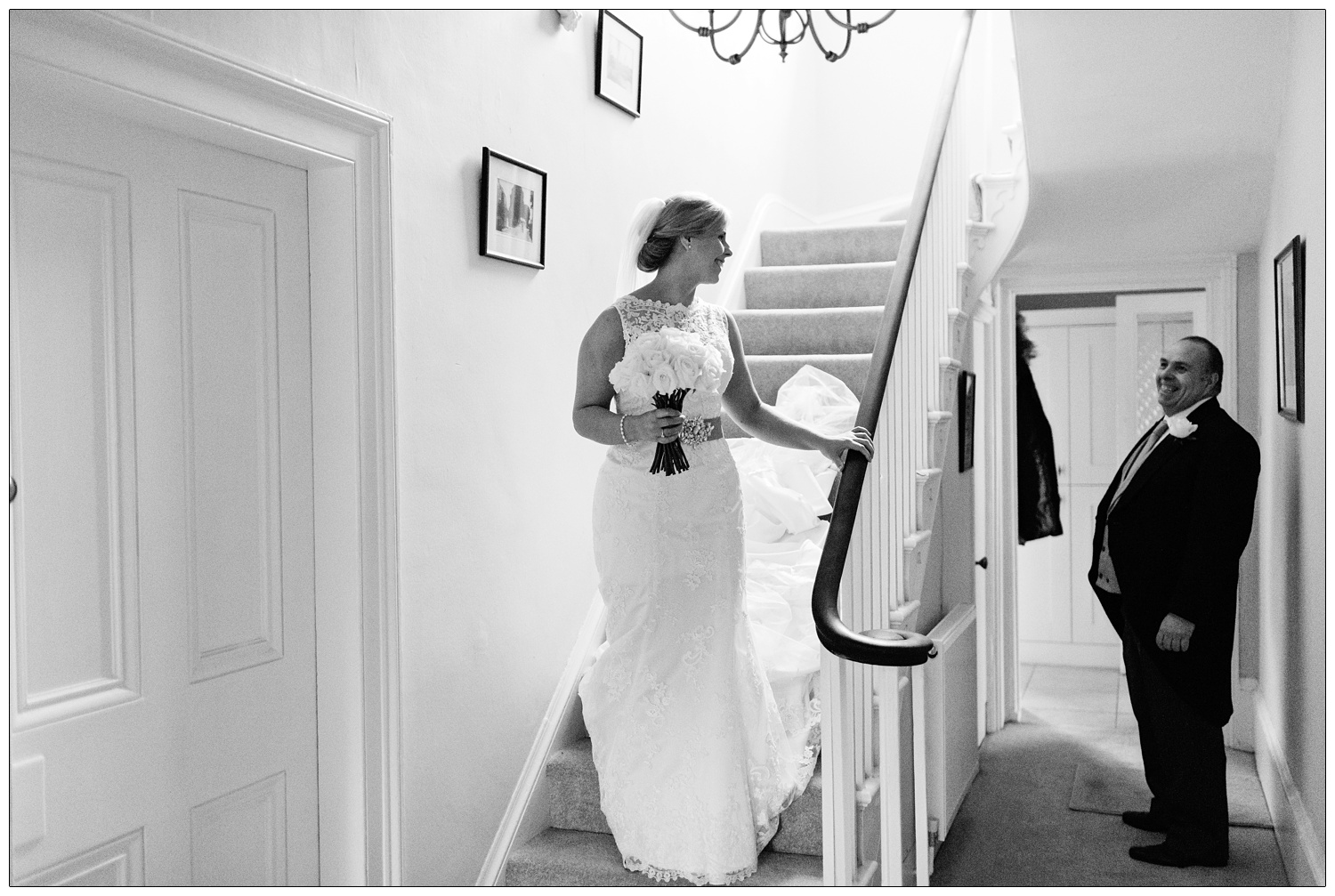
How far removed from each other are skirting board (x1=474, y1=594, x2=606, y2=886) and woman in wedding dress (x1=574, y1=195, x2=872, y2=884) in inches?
15.6

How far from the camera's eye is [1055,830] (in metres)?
3.65

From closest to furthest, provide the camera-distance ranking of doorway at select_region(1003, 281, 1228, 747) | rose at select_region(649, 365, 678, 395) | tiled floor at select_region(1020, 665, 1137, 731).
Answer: rose at select_region(649, 365, 678, 395), tiled floor at select_region(1020, 665, 1137, 731), doorway at select_region(1003, 281, 1228, 747)

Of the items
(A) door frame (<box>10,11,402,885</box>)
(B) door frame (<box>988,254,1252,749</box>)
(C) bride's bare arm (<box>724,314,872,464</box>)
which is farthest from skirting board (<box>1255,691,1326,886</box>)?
(A) door frame (<box>10,11,402,885</box>)

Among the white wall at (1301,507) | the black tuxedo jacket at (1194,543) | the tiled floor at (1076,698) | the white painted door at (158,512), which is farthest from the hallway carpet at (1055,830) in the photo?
the white painted door at (158,512)

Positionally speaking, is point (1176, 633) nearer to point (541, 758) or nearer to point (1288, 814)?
point (1288, 814)

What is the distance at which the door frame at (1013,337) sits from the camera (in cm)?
459

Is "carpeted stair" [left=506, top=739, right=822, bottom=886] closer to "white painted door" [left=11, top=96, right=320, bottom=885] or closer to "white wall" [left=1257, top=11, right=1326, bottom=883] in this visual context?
"white painted door" [left=11, top=96, right=320, bottom=885]

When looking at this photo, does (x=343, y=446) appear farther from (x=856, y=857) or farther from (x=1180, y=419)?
(x=1180, y=419)

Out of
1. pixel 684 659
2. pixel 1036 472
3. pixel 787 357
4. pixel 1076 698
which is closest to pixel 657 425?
pixel 684 659

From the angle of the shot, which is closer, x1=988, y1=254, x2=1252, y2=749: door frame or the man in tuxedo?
the man in tuxedo

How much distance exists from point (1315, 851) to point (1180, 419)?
1.33 meters

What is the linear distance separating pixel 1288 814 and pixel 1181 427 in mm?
1186

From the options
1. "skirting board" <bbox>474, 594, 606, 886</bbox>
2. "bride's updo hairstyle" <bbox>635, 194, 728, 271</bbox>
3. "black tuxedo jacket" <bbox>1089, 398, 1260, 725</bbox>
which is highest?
"bride's updo hairstyle" <bbox>635, 194, 728, 271</bbox>

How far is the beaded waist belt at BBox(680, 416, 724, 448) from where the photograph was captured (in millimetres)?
2416
